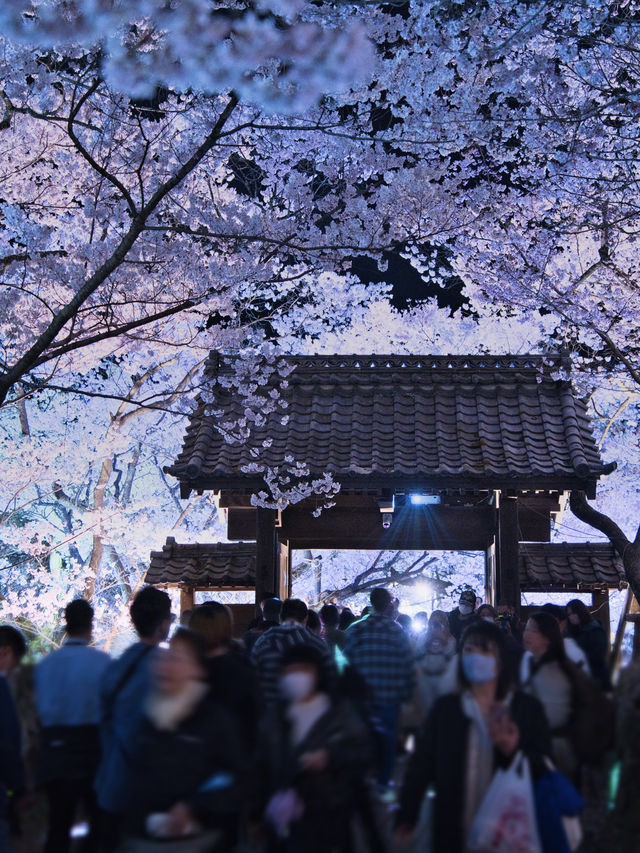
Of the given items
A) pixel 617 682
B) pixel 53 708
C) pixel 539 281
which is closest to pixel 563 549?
pixel 539 281

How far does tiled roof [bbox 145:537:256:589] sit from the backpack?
33.2 ft

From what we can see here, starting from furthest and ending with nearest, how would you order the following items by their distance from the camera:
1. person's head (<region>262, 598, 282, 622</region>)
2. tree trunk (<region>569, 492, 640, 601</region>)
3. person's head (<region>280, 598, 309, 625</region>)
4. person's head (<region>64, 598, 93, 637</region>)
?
tree trunk (<region>569, 492, 640, 601</region>), person's head (<region>262, 598, 282, 622</region>), person's head (<region>280, 598, 309, 625</region>), person's head (<region>64, 598, 93, 637</region>)

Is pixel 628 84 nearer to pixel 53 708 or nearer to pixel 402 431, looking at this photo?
pixel 402 431

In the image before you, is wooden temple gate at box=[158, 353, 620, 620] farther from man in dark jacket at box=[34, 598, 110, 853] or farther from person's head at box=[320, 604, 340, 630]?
man in dark jacket at box=[34, 598, 110, 853]

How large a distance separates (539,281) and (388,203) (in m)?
4.22

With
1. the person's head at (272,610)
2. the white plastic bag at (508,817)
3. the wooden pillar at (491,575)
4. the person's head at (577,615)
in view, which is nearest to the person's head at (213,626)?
→ the white plastic bag at (508,817)

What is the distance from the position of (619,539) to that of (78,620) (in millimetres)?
10155

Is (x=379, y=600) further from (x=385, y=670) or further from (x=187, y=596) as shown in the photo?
(x=187, y=596)

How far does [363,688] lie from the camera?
4.84 metres

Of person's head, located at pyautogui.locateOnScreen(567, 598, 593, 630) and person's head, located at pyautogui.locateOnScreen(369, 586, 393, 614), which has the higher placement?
person's head, located at pyautogui.locateOnScreen(369, 586, 393, 614)

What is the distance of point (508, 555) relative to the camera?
12227 millimetres

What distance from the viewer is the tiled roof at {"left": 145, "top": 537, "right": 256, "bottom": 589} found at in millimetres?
15180

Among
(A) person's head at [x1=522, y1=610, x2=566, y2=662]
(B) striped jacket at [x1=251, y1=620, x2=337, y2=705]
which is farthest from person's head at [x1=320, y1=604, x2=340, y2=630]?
(A) person's head at [x1=522, y1=610, x2=566, y2=662]

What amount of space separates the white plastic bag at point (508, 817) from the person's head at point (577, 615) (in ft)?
12.8
